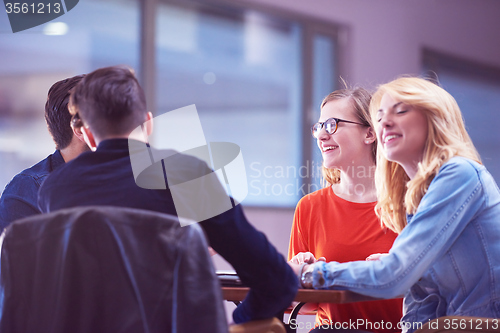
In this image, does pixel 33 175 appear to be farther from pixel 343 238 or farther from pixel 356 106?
pixel 356 106

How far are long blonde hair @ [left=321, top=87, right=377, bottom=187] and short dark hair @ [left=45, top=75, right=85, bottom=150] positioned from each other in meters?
0.98

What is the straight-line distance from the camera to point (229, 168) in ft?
11.9

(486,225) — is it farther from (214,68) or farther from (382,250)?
(214,68)

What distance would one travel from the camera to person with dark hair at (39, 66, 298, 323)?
42.9 inches

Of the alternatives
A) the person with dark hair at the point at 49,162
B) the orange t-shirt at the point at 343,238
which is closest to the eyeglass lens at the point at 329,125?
the orange t-shirt at the point at 343,238

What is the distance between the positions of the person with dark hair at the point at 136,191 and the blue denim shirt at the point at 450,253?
19 cm

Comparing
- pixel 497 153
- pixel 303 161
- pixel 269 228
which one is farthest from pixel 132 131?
pixel 497 153

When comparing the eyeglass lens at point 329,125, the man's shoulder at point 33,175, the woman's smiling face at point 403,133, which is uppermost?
the woman's smiling face at point 403,133

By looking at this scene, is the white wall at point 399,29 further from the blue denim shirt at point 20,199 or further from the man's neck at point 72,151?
the blue denim shirt at point 20,199

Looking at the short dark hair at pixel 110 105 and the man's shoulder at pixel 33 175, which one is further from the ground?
the short dark hair at pixel 110 105

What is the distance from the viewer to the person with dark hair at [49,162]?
1631 mm

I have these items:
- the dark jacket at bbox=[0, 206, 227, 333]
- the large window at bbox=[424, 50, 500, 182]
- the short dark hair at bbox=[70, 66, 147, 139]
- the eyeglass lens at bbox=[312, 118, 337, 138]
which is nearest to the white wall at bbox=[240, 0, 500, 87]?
the large window at bbox=[424, 50, 500, 182]

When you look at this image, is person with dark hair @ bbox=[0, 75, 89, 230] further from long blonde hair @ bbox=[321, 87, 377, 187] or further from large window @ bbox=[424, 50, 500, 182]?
large window @ bbox=[424, 50, 500, 182]

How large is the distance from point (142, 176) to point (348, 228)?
986 millimetres
